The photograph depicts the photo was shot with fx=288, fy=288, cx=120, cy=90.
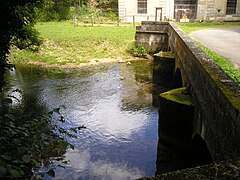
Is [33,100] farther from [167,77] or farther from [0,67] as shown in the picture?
[167,77]

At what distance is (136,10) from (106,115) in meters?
23.5

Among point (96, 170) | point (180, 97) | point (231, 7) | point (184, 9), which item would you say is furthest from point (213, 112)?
point (231, 7)

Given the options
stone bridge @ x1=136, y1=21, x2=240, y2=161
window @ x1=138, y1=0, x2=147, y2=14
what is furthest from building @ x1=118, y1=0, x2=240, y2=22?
stone bridge @ x1=136, y1=21, x2=240, y2=161

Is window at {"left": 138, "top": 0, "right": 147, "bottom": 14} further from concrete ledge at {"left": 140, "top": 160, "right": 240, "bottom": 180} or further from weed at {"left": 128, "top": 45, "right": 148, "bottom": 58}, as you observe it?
concrete ledge at {"left": 140, "top": 160, "right": 240, "bottom": 180}

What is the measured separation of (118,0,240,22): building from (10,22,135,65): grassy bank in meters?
8.98

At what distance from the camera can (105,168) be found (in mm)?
6770

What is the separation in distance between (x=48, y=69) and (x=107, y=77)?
11.6 feet

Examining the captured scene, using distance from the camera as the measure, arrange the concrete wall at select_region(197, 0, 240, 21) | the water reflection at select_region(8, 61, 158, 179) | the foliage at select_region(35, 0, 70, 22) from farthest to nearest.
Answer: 1. the foliage at select_region(35, 0, 70, 22)
2. the concrete wall at select_region(197, 0, 240, 21)
3. the water reflection at select_region(8, 61, 158, 179)

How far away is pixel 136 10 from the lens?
3109 cm

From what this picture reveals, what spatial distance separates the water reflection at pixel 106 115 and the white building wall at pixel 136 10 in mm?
16036

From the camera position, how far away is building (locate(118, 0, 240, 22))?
101 ft

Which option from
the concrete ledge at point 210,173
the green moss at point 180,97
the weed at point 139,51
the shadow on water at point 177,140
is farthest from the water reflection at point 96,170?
the weed at point 139,51

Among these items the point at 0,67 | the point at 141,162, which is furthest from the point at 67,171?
the point at 0,67

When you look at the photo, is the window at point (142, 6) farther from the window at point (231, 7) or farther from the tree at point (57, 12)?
the window at point (231, 7)
